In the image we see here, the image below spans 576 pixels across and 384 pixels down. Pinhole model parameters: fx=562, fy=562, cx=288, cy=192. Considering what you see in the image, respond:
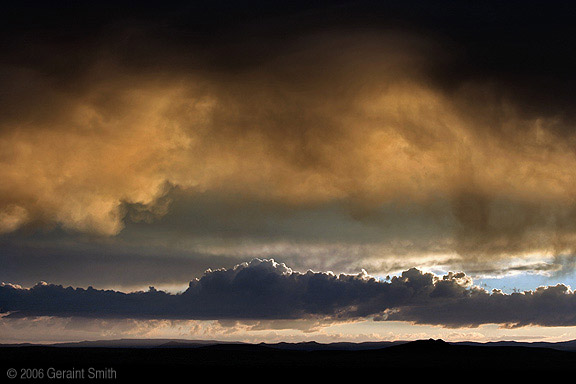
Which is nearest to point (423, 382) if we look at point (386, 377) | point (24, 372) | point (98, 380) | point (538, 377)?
point (386, 377)

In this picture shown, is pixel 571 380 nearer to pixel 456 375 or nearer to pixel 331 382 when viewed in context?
pixel 456 375

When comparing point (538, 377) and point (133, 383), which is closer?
point (133, 383)

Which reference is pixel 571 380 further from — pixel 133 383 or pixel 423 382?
pixel 133 383

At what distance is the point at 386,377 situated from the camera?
16538 cm

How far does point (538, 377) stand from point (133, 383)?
115m

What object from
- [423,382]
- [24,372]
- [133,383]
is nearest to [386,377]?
[423,382]

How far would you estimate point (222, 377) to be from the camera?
537 ft

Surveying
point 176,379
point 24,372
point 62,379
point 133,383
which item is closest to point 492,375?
point 176,379

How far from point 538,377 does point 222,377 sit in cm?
9265

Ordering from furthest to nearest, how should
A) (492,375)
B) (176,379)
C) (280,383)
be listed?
(492,375), (176,379), (280,383)

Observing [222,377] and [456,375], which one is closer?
[222,377]

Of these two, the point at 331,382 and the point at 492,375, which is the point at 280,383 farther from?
the point at 492,375

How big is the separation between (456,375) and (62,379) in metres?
116

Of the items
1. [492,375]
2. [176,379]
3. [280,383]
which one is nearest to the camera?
[280,383]
